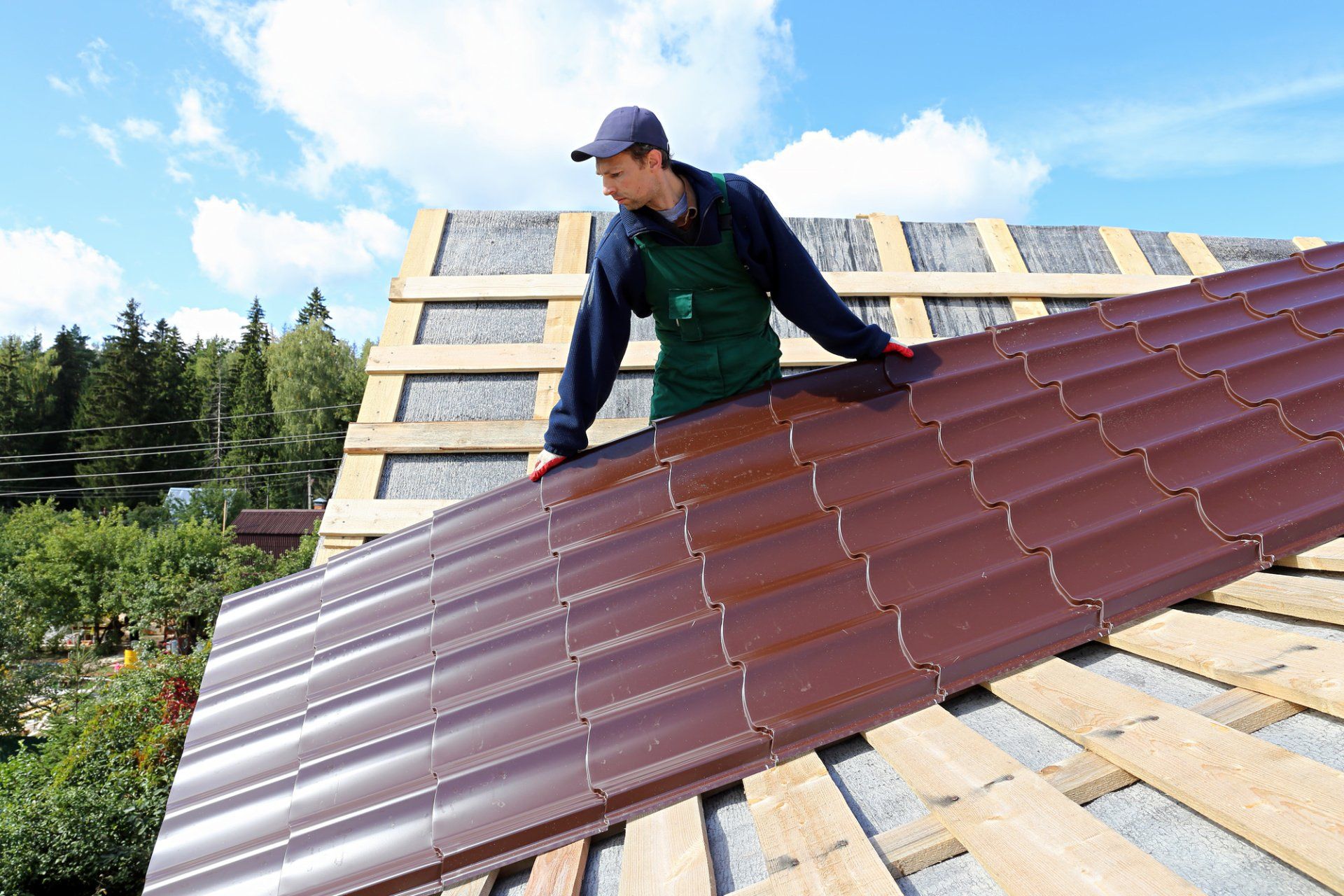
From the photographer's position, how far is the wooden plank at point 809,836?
1323 millimetres

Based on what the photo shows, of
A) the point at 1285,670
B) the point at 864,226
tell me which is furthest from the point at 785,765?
the point at 864,226

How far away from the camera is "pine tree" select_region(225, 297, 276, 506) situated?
6031 centimetres

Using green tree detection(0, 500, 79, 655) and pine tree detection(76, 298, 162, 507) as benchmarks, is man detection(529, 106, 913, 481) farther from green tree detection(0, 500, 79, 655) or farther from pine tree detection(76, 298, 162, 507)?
pine tree detection(76, 298, 162, 507)

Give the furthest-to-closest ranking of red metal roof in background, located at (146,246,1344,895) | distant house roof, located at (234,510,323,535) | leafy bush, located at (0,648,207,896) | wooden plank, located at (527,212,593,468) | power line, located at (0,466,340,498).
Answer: power line, located at (0,466,340,498), distant house roof, located at (234,510,323,535), leafy bush, located at (0,648,207,896), wooden plank, located at (527,212,593,468), red metal roof in background, located at (146,246,1344,895)

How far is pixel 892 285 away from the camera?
5.45 metres

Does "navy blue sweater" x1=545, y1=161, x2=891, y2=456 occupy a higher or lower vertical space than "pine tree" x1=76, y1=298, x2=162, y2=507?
lower

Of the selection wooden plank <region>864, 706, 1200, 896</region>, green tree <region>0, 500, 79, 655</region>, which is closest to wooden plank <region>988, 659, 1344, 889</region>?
wooden plank <region>864, 706, 1200, 896</region>

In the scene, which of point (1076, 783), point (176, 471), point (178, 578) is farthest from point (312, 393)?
point (1076, 783)

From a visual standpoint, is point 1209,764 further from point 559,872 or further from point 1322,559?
point 559,872

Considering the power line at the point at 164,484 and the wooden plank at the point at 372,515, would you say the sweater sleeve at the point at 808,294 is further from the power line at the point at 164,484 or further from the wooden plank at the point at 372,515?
the power line at the point at 164,484

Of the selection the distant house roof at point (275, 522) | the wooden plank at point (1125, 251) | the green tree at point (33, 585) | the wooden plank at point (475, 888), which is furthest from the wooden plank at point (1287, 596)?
the distant house roof at point (275, 522)

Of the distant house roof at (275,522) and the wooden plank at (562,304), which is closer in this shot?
the wooden plank at (562,304)

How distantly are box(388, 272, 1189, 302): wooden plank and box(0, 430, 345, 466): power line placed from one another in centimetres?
5426

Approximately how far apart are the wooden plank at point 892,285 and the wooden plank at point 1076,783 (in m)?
4.09
